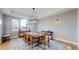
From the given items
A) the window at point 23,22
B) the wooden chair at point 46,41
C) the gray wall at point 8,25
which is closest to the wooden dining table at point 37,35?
the wooden chair at point 46,41

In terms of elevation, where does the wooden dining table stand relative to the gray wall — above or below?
below

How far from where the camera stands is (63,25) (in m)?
1.86

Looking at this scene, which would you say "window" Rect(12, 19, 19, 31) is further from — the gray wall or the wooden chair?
the wooden chair

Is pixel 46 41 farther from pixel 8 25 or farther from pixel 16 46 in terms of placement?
pixel 8 25

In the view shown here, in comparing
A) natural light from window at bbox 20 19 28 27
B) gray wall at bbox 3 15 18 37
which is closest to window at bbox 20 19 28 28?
natural light from window at bbox 20 19 28 27

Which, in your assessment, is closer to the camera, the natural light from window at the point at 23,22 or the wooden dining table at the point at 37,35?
the natural light from window at the point at 23,22

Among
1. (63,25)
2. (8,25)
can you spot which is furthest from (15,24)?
(63,25)

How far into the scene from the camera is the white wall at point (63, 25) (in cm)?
162

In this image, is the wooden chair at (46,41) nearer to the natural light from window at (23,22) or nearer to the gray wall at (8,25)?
the natural light from window at (23,22)

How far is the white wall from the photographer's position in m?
1.62

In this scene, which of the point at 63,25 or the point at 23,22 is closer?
the point at 23,22
